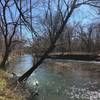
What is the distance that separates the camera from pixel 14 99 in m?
10.4

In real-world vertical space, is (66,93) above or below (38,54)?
below

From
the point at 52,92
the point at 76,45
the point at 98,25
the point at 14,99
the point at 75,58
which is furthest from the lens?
the point at 76,45

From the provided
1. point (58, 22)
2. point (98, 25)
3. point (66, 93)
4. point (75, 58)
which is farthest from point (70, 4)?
point (98, 25)

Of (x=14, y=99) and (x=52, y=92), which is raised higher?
(x=14, y=99)

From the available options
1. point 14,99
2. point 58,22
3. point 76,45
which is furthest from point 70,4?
point 76,45

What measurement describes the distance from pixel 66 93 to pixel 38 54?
2.83m

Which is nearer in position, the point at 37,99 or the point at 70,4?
the point at 37,99

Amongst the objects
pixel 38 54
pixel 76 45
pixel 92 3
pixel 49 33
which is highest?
pixel 92 3

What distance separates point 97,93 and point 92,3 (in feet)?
17.8

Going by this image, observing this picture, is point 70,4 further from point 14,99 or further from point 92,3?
point 14,99

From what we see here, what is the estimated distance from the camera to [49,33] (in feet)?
60.8

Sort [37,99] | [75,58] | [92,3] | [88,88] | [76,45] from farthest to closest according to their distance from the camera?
1. [76,45]
2. [75,58]
3. [88,88]
4. [92,3]
5. [37,99]

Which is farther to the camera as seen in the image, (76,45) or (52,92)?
(76,45)

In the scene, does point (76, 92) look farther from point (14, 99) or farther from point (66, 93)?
point (14, 99)
